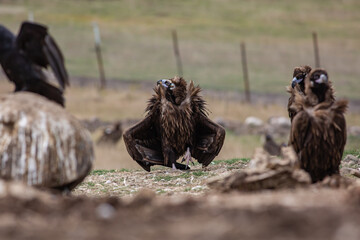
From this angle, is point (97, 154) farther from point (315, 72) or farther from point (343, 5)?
point (343, 5)

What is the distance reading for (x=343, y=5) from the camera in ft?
191

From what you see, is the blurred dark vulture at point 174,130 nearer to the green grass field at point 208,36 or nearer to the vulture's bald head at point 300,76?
the vulture's bald head at point 300,76

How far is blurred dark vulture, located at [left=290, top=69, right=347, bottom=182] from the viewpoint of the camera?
717cm

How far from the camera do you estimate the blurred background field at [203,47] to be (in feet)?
80.5

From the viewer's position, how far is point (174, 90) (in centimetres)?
1123

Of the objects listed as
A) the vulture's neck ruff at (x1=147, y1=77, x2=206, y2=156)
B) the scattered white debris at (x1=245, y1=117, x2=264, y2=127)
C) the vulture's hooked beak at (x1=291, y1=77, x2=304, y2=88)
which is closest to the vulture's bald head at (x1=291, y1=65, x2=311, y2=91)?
the vulture's hooked beak at (x1=291, y1=77, x2=304, y2=88)

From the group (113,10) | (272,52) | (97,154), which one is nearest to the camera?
(97,154)

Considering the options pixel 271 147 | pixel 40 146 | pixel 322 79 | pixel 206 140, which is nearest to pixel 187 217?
pixel 40 146

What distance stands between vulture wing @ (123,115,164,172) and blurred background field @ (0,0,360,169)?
279cm

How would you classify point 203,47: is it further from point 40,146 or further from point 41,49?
point 40,146

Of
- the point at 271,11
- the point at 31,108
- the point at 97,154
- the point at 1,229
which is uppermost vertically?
the point at 271,11

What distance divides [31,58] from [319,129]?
584cm

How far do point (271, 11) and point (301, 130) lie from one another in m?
50.9

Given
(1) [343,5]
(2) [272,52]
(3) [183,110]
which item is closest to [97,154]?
(3) [183,110]
